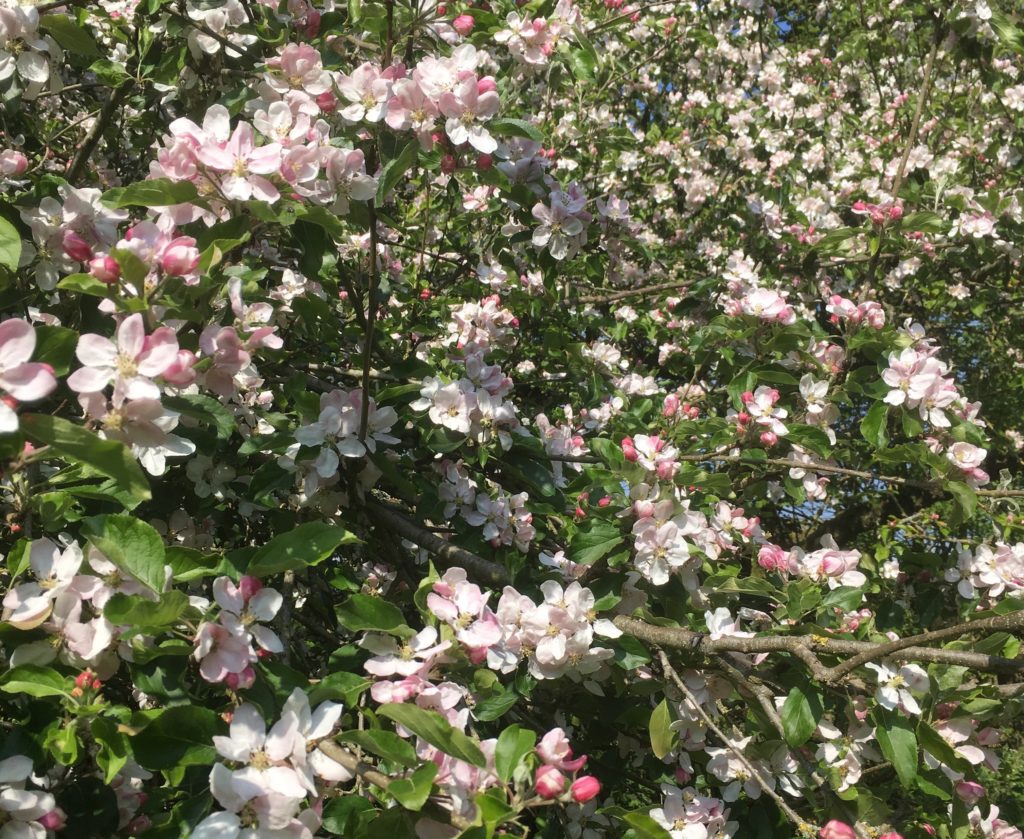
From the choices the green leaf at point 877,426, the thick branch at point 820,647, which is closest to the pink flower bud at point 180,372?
the thick branch at point 820,647

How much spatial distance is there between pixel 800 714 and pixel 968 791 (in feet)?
1.68

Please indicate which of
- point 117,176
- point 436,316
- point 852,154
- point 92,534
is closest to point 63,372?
point 92,534

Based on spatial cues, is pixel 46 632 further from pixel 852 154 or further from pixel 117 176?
pixel 852 154

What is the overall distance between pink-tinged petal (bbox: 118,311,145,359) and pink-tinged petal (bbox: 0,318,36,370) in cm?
12

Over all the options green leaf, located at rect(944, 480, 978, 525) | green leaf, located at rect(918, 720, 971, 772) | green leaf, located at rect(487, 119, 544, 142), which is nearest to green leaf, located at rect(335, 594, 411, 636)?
green leaf, located at rect(487, 119, 544, 142)

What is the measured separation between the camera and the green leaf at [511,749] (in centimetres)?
115

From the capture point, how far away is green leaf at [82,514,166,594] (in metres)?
1.09

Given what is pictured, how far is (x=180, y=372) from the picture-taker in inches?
44.5

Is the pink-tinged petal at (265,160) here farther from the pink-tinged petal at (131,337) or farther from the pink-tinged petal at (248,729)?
the pink-tinged petal at (248,729)

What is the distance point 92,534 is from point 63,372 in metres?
0.22

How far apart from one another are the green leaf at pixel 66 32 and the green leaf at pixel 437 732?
1.42 meters

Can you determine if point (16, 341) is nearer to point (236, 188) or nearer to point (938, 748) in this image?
point (236, 188)

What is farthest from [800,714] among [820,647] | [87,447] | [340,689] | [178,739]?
[87,447]

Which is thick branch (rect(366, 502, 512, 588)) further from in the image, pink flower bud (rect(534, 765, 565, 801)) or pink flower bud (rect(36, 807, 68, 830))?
pink flower bud (rect(36, 807, 68, 830))
